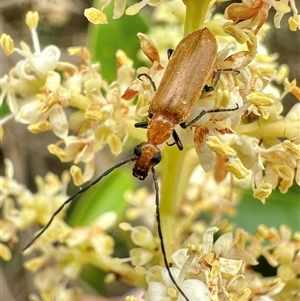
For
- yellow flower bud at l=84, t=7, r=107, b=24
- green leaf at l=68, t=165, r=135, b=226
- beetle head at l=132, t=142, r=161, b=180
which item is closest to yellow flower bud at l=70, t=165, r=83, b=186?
beetle head at l=132, t=142, r=161, b=180

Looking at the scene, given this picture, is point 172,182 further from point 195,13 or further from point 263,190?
point 195,13

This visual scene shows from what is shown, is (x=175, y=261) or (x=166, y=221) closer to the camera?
(x=175, y=261)

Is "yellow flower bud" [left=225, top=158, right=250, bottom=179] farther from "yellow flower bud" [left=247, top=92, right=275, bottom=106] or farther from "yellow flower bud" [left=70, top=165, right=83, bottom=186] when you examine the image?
"yellow flower bud" [left=70, top=165, right=83, bottom=186]

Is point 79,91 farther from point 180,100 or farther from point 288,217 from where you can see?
point 288,217

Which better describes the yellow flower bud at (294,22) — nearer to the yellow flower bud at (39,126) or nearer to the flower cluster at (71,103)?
the flower cluster at (71,103)

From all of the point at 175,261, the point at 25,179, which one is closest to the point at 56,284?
the point at 175,261

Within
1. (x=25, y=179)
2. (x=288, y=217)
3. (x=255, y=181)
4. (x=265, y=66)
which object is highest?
(x=265, y=66)

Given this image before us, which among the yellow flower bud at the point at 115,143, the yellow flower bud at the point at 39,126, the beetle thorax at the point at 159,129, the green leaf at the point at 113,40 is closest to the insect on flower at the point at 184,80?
the beetle thorax at the point at 159,129
